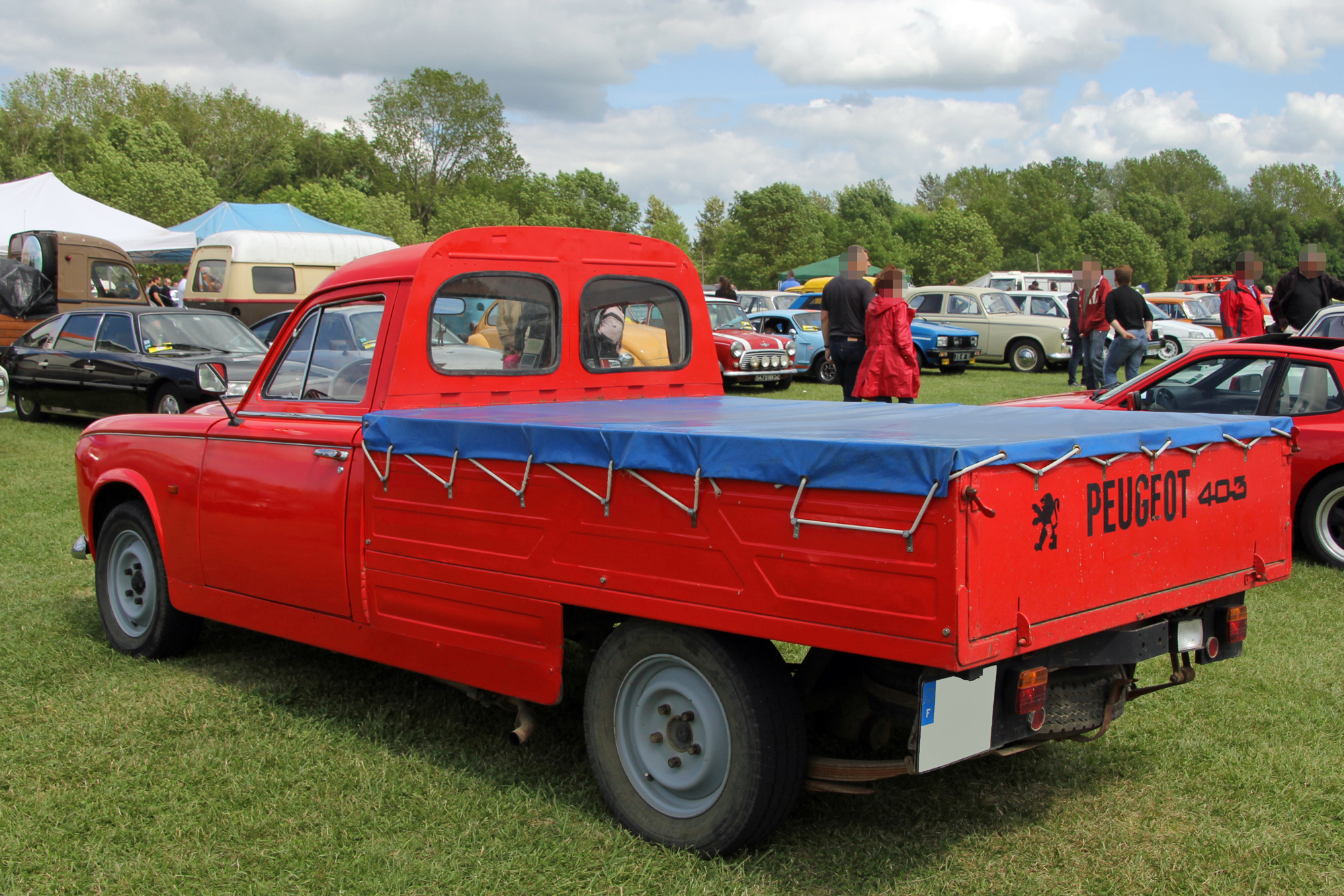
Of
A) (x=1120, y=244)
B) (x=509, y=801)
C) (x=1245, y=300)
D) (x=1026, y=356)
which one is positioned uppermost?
(x=1120, y=244)

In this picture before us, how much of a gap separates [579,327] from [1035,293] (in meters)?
20.0

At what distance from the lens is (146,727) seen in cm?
420

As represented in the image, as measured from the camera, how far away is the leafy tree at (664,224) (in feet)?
314

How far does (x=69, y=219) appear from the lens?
82.8 ft

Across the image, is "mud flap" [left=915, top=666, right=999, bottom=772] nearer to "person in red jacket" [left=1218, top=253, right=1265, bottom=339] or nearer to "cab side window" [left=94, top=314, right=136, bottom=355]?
"person in red jacket" [left=1218, top=253, right=1265, bottom=339]

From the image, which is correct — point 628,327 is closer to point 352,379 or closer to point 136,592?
point 352,379

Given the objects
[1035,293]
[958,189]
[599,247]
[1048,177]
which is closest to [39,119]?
[1035,293]

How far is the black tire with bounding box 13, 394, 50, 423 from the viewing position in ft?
46.6

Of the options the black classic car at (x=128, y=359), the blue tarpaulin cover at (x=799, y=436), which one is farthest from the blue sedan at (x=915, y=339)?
the blue tarpaulin cover at (x=799, y=436)

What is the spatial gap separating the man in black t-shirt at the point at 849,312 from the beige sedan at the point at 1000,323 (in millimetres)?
13106

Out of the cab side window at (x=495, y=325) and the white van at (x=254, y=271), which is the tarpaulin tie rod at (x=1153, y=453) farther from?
the white van at (x=254, y=271)

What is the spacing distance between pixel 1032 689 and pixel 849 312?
278 inches

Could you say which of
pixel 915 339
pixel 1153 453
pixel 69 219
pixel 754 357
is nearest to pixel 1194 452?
pixel 1153 453

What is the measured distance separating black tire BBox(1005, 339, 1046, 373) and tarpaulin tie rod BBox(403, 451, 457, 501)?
20179 mm
